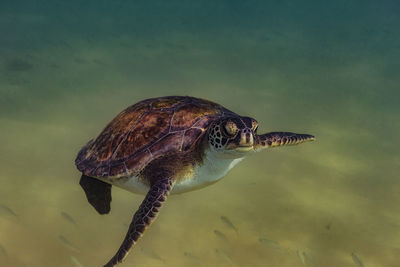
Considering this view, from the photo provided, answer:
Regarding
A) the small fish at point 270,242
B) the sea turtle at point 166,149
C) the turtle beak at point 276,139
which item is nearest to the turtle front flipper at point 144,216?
→ the sea turtle at point 166,149

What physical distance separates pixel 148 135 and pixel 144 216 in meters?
0.94

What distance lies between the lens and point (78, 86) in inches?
395

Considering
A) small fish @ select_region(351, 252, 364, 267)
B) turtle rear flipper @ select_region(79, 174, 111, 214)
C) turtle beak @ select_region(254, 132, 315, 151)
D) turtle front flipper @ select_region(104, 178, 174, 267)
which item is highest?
turtle beak @ select_region(254, 132, 315, 151)

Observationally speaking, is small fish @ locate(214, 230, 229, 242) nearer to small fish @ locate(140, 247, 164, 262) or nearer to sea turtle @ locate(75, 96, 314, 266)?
small fish @ locate(140, 247, 164, 262)

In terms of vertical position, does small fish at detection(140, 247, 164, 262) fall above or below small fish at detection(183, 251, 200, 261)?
below

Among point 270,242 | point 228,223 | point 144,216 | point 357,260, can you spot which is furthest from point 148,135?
point 357,260

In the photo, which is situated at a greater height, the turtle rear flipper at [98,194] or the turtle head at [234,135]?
the turtle head at [234,135]

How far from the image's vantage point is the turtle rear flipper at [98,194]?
3.69m

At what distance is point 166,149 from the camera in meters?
3.21

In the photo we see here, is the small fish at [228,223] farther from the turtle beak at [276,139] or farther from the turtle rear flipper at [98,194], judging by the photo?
the turtle rear flipper at [98,194]

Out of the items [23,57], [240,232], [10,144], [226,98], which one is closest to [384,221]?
[240,232]

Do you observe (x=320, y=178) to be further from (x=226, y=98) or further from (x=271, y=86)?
(x=271, y=86)

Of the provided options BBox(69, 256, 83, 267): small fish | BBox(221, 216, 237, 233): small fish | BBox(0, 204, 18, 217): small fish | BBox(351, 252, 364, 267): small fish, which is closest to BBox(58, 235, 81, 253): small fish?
BBox(69, 256, 83, 267): small fish

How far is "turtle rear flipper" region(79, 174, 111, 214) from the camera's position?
12.1 ft
